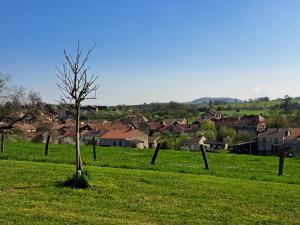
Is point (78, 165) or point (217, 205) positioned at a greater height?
point (78, 165)

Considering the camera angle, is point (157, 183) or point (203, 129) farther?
point (203, 129)

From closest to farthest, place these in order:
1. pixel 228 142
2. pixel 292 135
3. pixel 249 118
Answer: pixel 292 135 < pixel 228 142 < pixel 249 118

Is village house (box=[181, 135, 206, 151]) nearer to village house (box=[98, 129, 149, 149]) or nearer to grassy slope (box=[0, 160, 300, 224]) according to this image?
village house (box=[98, 129, 149, 149])

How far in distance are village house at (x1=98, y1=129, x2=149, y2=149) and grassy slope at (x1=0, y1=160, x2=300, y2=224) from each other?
6714 cm

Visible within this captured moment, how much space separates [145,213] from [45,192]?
11.2 ft

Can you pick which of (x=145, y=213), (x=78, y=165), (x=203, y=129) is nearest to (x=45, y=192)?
(x=78, y=165)

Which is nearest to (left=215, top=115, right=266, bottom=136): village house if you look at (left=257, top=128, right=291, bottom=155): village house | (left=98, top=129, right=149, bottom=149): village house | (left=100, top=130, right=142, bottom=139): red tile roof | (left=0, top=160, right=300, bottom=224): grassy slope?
(left=257, top=128, right=291, bottom=155): village house

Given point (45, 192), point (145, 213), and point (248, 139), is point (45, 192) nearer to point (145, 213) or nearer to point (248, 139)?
point (145, 213)

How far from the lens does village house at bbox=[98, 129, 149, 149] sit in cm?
8259

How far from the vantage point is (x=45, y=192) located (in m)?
12.3

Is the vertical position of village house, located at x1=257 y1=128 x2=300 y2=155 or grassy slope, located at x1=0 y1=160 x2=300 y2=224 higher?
grassy slope, located at x1=0 y1=160 x2=300 y2=224

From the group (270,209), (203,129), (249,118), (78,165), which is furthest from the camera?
(249,118)

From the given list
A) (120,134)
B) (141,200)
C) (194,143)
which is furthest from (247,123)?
(141,200)

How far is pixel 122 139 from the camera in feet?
271
